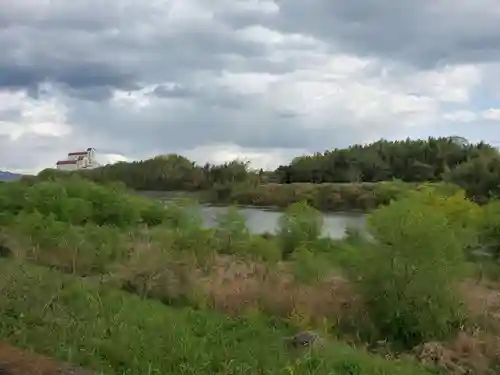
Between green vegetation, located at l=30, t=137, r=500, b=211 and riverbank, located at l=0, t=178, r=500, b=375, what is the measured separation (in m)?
25.2

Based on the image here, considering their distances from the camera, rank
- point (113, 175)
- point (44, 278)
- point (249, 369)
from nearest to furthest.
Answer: point (249, 369) < point (44, 278) < point (113, 175)

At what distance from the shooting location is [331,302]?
49.7 ft

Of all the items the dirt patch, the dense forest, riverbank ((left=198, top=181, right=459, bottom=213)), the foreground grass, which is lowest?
the foreground grass

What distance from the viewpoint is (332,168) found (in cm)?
9112

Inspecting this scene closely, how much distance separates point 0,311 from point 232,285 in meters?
6.10

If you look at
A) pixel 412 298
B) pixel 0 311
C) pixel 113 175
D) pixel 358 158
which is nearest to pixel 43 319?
pixel 0 311

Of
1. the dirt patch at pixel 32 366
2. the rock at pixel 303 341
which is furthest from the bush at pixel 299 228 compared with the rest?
the dirt patch at pixel 32 366

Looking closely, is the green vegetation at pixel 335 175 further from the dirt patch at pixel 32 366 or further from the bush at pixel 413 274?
the dirt patch at pixel 32 366

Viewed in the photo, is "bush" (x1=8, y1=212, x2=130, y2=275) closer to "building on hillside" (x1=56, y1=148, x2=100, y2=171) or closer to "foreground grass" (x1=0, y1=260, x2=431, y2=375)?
"foreground grass" (x1=0, y1=260, x2=431, y2=375)

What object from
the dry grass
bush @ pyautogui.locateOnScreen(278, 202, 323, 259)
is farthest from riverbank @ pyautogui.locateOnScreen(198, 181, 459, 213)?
the dry grass

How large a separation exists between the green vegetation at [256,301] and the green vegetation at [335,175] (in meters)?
25.1

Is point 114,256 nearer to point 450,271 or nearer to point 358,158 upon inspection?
point 450,271

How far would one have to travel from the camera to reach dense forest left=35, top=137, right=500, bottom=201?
74.9 meters

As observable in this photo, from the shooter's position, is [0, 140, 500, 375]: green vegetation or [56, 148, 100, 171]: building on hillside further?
[56, 148, 100, 171]: building on hillside
